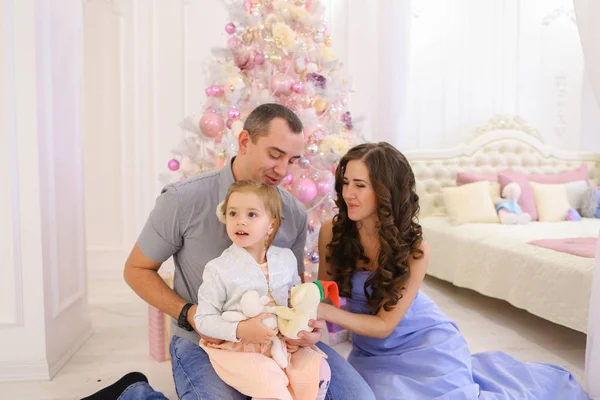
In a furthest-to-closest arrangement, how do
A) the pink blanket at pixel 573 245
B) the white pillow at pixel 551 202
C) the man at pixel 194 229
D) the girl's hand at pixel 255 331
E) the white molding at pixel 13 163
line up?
the white pillow at pixel 551 202
the pink blanket at pixel 573 245
the white molding at pixel 13 163
the man at pixel 194 229
the girl's hand at pixel 255 331

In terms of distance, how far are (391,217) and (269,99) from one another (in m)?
1.40

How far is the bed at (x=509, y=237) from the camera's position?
3.15m

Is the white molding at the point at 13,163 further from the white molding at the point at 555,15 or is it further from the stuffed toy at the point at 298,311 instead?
the white molding at the point at 555,15

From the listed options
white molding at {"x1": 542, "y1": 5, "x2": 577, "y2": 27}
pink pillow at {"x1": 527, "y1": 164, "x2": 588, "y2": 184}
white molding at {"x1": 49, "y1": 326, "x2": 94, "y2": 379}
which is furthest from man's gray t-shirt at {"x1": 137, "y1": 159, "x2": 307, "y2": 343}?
white molding at {"x1": 542, "y1": 5, "x2": 577, "y2": 27}

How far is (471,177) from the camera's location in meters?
5.07

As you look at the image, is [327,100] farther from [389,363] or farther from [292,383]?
[292,383]

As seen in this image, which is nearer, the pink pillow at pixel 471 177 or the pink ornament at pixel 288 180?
the pink ornament at pixel 288 180

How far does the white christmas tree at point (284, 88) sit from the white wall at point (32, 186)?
2.76ft

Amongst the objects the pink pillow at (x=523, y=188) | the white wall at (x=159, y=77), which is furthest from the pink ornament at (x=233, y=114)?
the pink pillow at (x=523, y=188)

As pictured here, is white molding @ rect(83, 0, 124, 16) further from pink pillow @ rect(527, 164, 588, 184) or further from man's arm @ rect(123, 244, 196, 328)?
pink pillow @ rect(527, 164, 588, 184)

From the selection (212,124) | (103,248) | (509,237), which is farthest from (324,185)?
(103,248)

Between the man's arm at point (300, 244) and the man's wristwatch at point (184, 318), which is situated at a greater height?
the man's arm at point (300, 244)

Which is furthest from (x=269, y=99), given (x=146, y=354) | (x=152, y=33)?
(x=152, y=33)

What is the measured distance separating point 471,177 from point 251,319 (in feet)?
13.2
